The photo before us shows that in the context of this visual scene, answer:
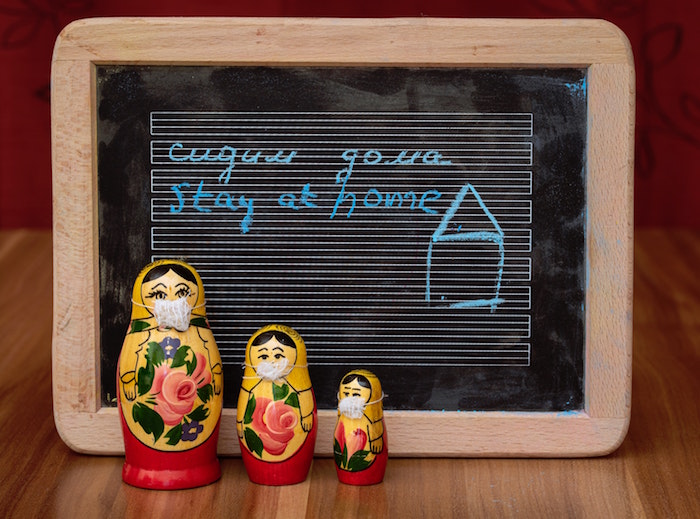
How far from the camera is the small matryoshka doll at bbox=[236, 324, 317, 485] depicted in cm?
80

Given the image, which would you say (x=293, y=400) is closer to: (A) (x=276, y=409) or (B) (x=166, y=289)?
(A) (x=276, y=409)

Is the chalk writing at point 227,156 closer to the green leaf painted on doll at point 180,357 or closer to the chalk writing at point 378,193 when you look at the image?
the chalk writing at point 378,193

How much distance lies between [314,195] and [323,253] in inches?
2.0

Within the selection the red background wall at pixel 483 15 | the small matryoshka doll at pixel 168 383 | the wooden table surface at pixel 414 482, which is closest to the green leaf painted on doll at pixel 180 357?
the small matryoshka doll at pixel 168 383

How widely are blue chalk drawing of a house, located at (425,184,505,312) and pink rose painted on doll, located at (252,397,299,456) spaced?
0.17 m

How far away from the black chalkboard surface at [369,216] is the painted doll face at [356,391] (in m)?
0.08

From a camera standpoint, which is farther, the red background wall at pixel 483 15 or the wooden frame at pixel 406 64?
the red background wall at pixel 483 15

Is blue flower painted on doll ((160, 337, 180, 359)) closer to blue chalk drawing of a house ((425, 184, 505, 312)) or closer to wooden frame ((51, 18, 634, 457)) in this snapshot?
wooden frame ((51, 18, 634, 457))

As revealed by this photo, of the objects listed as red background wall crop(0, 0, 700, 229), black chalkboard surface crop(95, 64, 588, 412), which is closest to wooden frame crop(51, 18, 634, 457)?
Result: black chalkboard surface crop(95, 64, 588, 412)

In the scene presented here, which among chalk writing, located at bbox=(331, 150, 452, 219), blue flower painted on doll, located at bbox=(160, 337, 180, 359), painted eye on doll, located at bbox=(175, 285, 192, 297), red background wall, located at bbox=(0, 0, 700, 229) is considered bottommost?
red background wall, located at bbox=(0, 0, 700, 229)

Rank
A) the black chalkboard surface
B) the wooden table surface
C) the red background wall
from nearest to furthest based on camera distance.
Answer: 1. the wooden table surface
2. the black chalkboard surface
3. the red background wall

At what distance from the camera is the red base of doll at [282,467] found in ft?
2.67

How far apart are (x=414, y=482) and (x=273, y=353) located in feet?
0.51

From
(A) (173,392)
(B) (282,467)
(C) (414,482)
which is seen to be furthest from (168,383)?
(C) (414,482)
